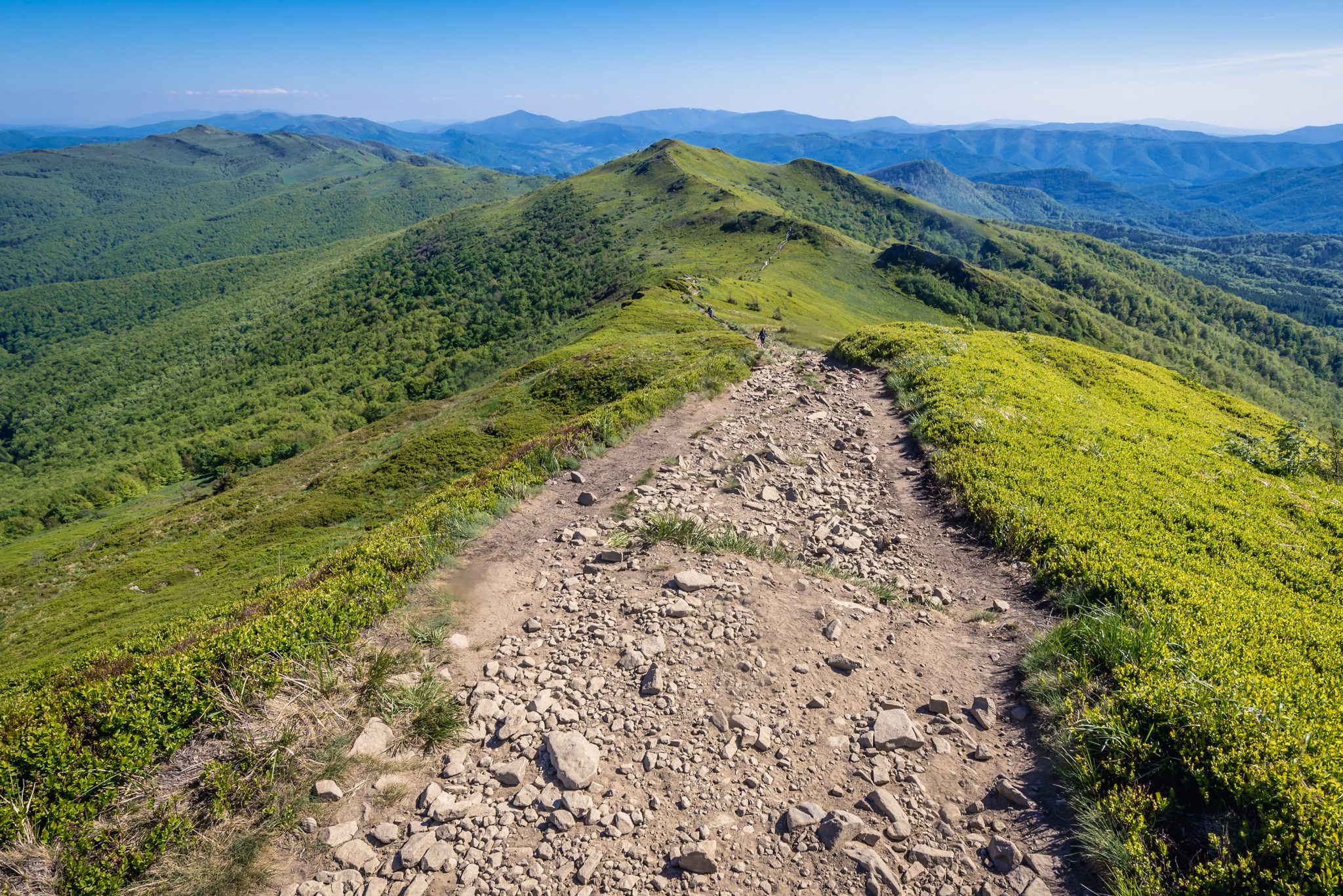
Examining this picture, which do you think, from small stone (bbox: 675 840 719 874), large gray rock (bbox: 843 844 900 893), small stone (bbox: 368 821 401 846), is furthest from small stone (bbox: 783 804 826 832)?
small stone (bbox: 368 821 401 846)

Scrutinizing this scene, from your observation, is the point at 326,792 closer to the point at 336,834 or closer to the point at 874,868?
the point at 336,834

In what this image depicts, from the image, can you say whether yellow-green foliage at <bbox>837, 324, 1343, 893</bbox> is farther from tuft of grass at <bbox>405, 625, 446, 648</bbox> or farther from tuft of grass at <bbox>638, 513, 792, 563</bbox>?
tuft of grass at <bbox>405, 625, 446, 648</bbox>

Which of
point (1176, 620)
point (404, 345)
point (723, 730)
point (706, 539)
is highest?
point (1176, 620)

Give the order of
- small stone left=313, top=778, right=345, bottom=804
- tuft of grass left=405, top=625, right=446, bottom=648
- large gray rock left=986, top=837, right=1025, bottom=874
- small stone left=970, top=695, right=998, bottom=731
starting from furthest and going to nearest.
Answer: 1. tuft of grass left=405, top=625, right=446, bottom=648
2. small stone left=970, top=695, right=998, bottom=731
3. small stone left=313, top=778, right=345, bottom=804
4. large gray rock left=986, top=837, right=1025, bottom=874

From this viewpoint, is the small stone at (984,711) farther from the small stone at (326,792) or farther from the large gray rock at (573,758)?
the small stone at (326,792)

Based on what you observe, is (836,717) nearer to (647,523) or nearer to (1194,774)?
(1194,774)

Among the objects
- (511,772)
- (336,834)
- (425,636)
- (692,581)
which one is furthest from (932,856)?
(425,636)
